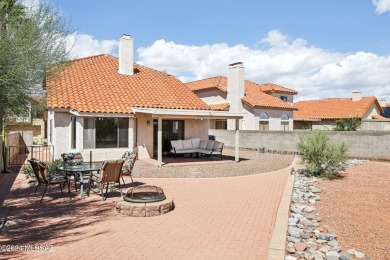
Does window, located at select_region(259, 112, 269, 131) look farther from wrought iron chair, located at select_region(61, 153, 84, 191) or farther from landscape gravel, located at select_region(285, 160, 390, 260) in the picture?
wrought iron chair, located at select_region(61, 153, 84, 191)

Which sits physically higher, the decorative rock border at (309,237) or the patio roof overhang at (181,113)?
the patio roof overhang at (181,113)

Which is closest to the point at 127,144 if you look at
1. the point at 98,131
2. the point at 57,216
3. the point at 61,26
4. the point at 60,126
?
the point at 98,131

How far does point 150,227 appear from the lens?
671 cm

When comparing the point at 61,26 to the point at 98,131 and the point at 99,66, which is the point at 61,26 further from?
the point at 99,66

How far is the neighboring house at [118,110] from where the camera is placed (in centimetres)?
1670

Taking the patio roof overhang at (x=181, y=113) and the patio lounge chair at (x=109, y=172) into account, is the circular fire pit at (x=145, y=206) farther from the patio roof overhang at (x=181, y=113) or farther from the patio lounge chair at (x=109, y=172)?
the patio roof overhang at (x=181, y=113)

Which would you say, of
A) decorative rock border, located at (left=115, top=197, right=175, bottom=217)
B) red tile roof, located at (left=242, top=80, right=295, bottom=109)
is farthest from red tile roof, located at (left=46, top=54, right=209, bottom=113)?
decorative rock border, located at (left=115, top=197, right=175, bottom=217)

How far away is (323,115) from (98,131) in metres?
30.9

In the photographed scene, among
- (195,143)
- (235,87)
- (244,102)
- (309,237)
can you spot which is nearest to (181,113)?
(195,143)

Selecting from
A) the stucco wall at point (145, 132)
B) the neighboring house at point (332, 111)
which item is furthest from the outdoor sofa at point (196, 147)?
the neighboring house at point (332, 111)

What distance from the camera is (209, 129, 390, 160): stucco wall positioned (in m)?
17.6

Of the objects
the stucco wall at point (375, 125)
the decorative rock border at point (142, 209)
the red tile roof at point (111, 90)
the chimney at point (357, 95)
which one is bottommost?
the decorative rock border at point (142, 209)

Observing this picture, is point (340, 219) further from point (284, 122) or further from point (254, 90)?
point (254, 90)

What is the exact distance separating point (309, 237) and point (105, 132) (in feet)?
44.5
